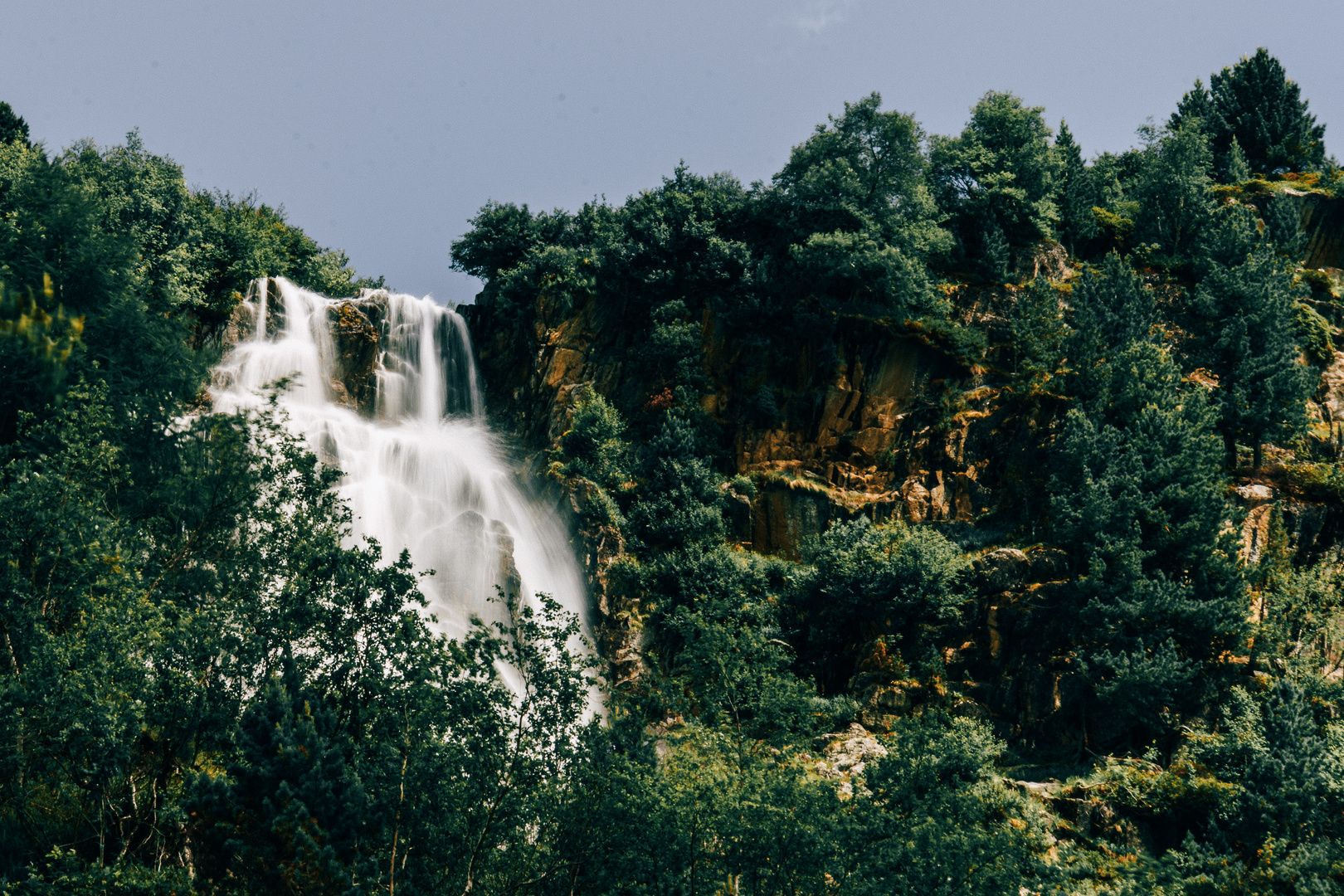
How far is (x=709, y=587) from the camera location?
31578mm

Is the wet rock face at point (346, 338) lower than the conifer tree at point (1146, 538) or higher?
higher

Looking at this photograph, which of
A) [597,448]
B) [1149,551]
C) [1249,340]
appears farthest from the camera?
[597,448]

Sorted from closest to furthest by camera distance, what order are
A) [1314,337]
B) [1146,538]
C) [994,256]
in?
[1146,538], [1314,337], [994,256]

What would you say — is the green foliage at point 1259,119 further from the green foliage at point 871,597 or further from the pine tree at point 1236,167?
the green foliage at point 871,597

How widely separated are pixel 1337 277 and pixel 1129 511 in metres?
21.5

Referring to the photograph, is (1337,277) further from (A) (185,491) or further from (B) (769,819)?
(A) (185,491)

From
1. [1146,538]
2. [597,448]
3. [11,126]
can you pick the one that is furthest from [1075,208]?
[11,126]

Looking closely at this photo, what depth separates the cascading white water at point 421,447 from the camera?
32688 mm

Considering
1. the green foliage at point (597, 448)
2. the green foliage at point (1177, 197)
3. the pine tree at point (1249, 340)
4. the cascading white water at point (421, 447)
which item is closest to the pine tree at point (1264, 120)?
the green foliage at point (1177, 197)

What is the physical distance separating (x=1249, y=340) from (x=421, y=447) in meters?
30.7

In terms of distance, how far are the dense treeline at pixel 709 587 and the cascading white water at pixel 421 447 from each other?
9.09ft

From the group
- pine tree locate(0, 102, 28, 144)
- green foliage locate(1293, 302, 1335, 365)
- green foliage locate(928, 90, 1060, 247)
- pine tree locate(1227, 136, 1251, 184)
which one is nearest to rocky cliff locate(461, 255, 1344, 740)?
green foliage locate(1293, 302, 1335, 365)

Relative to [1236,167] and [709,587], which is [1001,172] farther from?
[709,587]

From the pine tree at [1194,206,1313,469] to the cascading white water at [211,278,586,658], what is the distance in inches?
933
